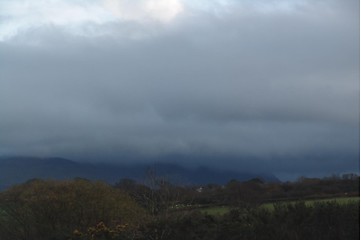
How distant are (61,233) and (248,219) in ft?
24.8

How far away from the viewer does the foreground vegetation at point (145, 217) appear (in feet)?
60.5

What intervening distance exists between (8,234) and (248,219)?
10.5 m

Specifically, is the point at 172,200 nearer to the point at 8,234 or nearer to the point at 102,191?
the point at 102,191

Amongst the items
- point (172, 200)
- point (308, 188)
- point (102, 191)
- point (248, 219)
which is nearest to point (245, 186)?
point (308, 188)

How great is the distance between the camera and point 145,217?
893 inches

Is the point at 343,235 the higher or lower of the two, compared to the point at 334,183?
lower

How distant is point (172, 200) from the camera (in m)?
30.8

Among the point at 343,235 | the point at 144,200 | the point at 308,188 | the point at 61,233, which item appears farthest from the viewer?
the point at 308,188

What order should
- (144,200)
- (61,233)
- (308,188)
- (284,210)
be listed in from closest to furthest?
(284,210) → (61,233) → (144,200) → (308,188)

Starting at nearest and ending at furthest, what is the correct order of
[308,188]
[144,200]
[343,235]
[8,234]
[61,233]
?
[343,235] → [61,233] → [8,234] → [144,200] → [308,188]

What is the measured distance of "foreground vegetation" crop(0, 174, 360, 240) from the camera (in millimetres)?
18453

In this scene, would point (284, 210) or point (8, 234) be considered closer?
point (284, 210)

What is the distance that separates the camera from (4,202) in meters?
25.0

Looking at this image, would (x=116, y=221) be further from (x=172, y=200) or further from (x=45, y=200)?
(x=172, y=200)
